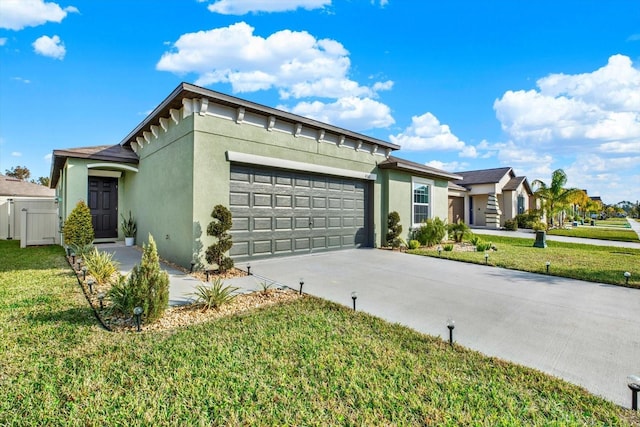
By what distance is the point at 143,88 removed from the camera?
10938 mm

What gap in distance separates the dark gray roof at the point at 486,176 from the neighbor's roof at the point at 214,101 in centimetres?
1809

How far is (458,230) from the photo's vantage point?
14.0 metres

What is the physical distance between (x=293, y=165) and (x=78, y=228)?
673cm

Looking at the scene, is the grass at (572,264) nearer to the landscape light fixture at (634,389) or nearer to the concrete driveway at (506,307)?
the concrete driveway at (506,307)

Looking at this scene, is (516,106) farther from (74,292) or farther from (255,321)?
(74,292)

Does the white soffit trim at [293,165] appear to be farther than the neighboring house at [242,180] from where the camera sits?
Yes

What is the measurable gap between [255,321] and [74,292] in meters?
3.89

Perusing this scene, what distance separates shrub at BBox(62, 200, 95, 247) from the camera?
8617 millimetres

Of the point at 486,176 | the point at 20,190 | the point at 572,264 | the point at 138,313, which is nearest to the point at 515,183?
the point at 486,176

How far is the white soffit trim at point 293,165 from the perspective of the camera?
776 centimetres

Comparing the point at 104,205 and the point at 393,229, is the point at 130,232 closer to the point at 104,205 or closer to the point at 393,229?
the point at 104,205

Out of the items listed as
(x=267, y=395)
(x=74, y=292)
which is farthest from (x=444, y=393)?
(x=74, y=292)

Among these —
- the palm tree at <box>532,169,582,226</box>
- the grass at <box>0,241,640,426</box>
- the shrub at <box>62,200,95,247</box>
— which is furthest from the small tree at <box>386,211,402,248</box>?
the palm tree at <box>532,169,582,226</box>

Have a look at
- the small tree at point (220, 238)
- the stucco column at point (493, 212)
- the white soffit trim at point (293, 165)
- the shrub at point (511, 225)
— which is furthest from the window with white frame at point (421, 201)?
the stucco column at point (493, 212)
